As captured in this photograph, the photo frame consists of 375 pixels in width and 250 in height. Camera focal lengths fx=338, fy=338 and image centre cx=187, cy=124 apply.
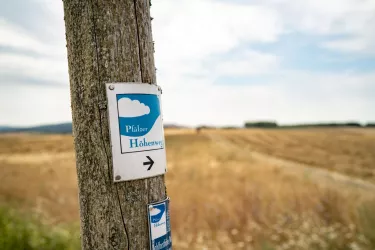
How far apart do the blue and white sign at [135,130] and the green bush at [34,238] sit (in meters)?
3.75

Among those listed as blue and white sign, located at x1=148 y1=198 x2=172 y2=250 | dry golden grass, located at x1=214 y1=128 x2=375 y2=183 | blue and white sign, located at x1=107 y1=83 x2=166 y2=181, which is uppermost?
blue and white sign, located at x1=107 y1=83 x2=166 y2=181

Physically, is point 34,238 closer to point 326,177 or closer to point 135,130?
point 135,130

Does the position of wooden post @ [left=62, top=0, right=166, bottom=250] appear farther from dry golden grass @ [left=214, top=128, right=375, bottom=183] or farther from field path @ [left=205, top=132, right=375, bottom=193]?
dry golden grass @ [left=214, top=128, right=375, bottom=183]

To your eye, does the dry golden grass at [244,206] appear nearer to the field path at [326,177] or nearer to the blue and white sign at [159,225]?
the field path at [326,177]

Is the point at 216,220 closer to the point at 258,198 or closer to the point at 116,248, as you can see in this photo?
the point at 258,198

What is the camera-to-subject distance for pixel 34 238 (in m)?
4.66

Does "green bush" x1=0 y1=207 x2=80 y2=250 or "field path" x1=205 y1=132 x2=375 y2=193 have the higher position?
"green bush" x1=0 y1=207 x2=80 y2=250

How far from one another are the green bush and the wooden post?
3.66 metres

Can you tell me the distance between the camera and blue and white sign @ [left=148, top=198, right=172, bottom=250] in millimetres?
1318

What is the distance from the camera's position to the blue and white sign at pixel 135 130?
126 cm

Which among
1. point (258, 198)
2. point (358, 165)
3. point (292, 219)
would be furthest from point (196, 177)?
point (358, 165)

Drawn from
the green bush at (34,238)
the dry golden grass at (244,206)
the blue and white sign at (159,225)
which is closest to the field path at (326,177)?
the dry golden grass at (244,206)

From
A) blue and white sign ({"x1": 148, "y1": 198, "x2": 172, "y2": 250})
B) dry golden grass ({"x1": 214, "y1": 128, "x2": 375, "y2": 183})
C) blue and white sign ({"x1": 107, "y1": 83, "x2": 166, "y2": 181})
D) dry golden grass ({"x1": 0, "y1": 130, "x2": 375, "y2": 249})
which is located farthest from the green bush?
dry golden grass ({"x1": 214, "y1": 128, "x2": 375, "y2": 183})

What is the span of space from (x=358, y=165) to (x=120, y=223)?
1757 cm
